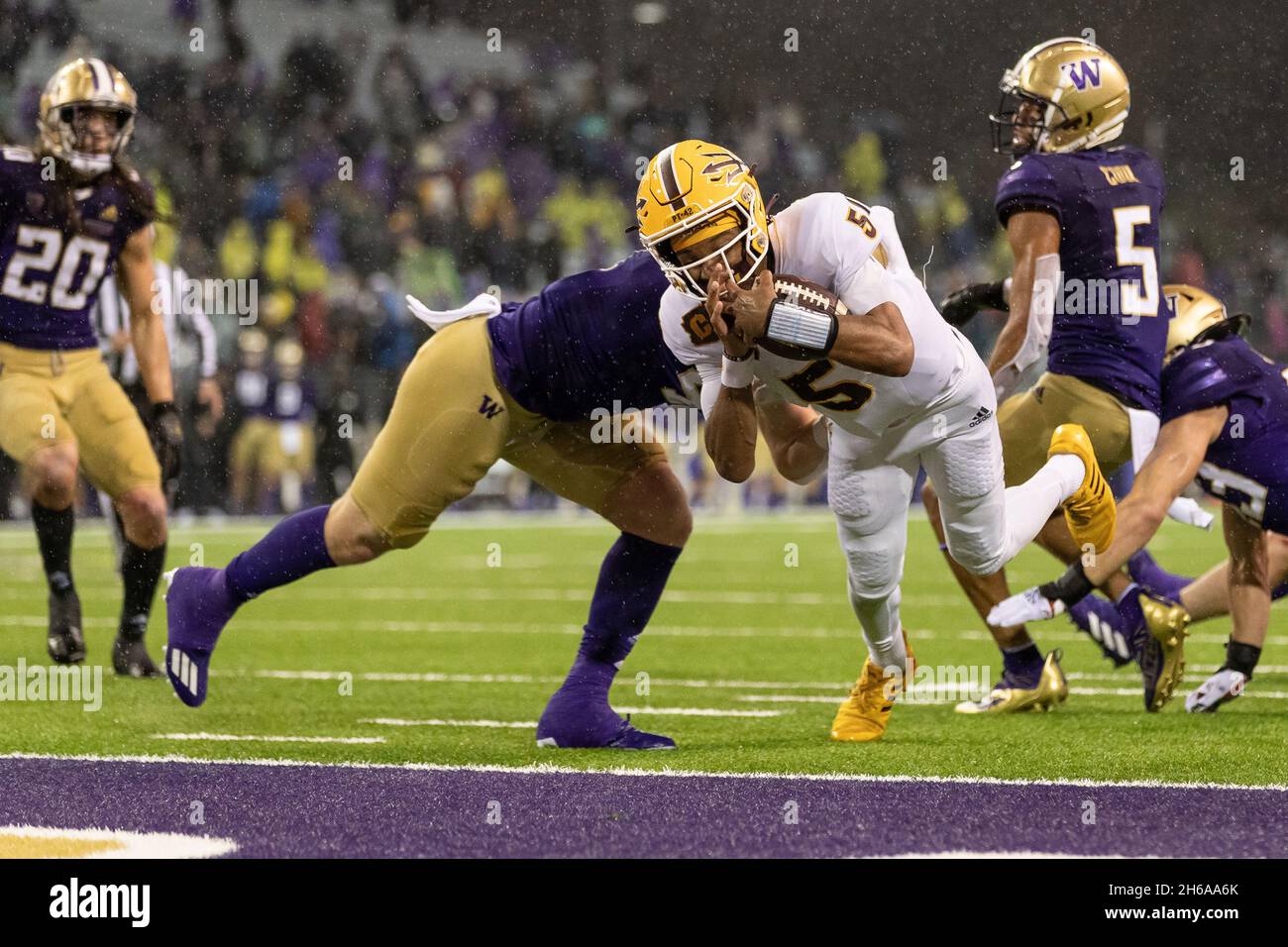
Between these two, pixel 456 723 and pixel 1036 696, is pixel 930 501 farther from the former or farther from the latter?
pixel 456 723

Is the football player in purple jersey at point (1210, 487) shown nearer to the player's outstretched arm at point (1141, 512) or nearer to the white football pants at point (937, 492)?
the player's outstretched arm at point (1141, 512)

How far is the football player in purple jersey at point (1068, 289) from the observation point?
5176mm

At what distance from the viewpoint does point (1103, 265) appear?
5.31 meters

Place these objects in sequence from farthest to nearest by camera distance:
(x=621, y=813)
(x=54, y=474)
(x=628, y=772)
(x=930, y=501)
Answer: (x=54, y=474)
(x=930, y=501)
(x=628, y=772)
(x=621, y=813)

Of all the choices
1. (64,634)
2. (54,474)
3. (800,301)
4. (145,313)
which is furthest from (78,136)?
(800,301)

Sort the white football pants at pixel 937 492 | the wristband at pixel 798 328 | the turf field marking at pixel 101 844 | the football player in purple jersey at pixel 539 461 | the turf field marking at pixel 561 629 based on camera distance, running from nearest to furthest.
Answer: the turf field marking at pixel 101 844 < the wristband at pixel 798 328 < the white football pants at pixel 937 492 < the football player in purple jersey at pixel 539 461 < the turf field marking at pixel 561 629

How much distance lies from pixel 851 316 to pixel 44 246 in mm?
3548

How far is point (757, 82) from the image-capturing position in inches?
723

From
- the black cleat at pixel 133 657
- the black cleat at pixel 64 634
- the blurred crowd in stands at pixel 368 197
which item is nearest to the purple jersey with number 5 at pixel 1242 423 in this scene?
the black cleat at pixel 133 657

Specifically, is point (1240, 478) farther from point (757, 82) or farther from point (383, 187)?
point (757, 82)

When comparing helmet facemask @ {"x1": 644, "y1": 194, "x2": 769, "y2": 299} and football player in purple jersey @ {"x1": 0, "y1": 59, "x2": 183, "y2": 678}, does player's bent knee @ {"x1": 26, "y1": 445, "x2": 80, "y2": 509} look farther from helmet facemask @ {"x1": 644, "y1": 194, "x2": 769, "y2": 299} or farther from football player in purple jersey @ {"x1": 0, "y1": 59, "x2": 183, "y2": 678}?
helmet facemask @ {"x1": 644, "y1": 194, "x2": 769, "y2": 299}

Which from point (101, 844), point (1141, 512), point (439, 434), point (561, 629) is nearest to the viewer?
point (101, 844)

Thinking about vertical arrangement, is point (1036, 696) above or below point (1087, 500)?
below
